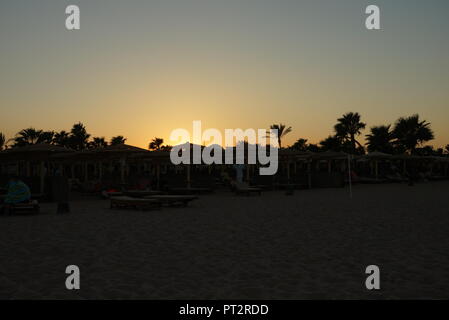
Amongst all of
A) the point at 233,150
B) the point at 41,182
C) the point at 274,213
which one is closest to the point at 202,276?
the point at 274,213

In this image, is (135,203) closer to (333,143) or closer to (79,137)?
(333,143)

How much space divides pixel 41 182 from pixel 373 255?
15.1 meters

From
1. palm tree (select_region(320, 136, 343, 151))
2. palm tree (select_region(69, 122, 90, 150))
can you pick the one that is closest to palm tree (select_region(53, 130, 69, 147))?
palm tree (select_region(69, 122, 90, 150))

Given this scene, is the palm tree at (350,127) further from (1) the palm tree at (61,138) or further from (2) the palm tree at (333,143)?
(1) the palm tree at (61,138)

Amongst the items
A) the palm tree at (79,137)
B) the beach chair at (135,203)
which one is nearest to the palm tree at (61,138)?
the palm tree at (79,137)

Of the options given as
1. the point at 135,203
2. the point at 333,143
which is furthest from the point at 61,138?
the point at 135,203

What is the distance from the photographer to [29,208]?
39.8 feet

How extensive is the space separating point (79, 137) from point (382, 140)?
3956 cm

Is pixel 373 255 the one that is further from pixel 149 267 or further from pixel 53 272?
pixel 53 272

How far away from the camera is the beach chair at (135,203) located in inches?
521

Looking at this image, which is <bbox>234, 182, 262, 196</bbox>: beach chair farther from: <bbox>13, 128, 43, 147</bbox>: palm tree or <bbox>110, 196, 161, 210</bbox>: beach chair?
<bbox>13, 128, 43, 147</bbox>: palm tree
